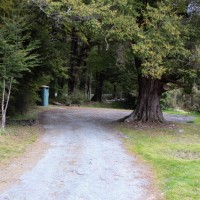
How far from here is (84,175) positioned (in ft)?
25.6

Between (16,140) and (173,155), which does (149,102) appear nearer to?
(173,155)

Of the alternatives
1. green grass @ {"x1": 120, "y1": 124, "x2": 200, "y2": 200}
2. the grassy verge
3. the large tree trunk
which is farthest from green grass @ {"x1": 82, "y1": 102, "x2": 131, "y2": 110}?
the grassy verge

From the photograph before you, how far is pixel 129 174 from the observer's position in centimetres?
809

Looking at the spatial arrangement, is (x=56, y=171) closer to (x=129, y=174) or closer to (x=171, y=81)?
(x=129, y=174)

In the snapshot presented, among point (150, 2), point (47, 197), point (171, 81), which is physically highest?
point (150, 2)

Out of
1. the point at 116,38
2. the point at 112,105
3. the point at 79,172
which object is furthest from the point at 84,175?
the point at 112,105

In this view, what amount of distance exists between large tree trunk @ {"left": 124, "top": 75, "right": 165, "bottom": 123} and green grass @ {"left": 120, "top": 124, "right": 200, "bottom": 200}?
1.29 metres

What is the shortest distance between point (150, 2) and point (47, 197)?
496 inches

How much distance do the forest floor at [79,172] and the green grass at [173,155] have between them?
209mm

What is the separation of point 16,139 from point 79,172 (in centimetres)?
502

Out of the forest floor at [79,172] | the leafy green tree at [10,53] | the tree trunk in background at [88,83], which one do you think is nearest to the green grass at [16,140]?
the forest floor at [79,172]

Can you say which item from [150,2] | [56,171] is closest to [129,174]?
[56,171]

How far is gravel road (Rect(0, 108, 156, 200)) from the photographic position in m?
6.43

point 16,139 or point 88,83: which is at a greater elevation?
point 88,83
